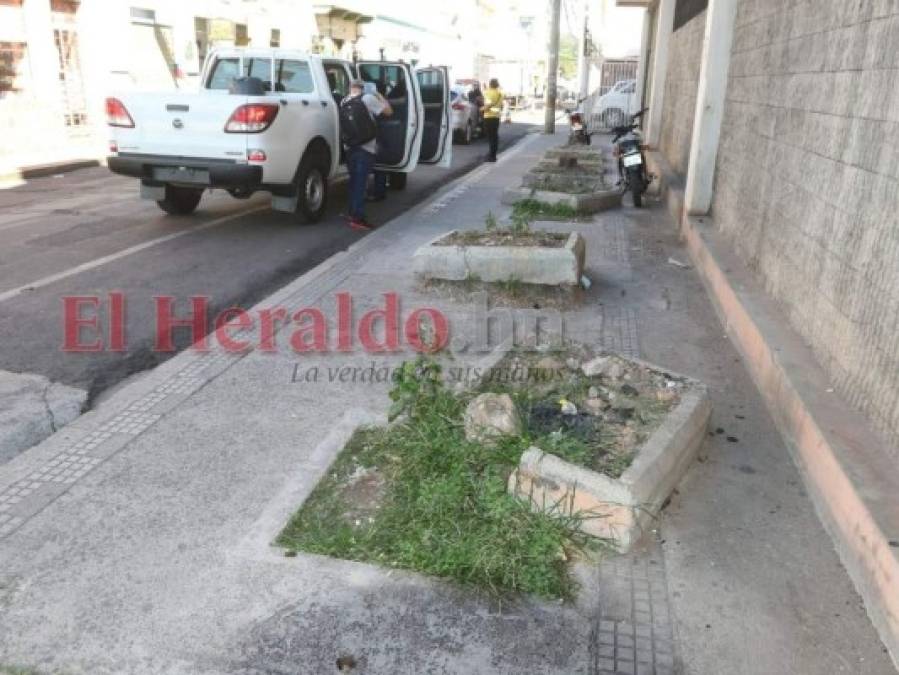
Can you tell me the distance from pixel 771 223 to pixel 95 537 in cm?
488

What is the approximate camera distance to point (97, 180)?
13359 millimetres

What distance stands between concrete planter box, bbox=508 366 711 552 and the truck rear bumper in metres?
5.73

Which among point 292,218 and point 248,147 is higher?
point 248,147

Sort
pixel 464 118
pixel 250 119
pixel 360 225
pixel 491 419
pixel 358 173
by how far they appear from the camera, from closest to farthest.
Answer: pixel 491 419
pixel 250 119
pixel 358 173
pixel 360 225
pixel 464 118

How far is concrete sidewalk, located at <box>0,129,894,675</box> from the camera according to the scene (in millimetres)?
2619

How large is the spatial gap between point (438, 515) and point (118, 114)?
Answer: 6809mm

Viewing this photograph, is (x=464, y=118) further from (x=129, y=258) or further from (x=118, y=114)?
(x=129, y=258)

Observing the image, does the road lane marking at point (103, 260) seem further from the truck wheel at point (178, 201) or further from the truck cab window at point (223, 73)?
the truck cab window at point (223, 73)

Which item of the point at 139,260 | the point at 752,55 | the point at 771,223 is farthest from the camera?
the point at 139,260

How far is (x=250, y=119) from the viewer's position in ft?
25.8

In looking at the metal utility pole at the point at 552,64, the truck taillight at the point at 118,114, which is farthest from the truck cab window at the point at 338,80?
the metal utility pole at the point at 552,64

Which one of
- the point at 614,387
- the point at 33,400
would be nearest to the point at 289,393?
the point at 33,400

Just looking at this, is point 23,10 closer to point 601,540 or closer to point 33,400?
point 33,400

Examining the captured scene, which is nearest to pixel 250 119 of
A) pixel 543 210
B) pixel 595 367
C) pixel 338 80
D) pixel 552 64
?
pixel 338 80
